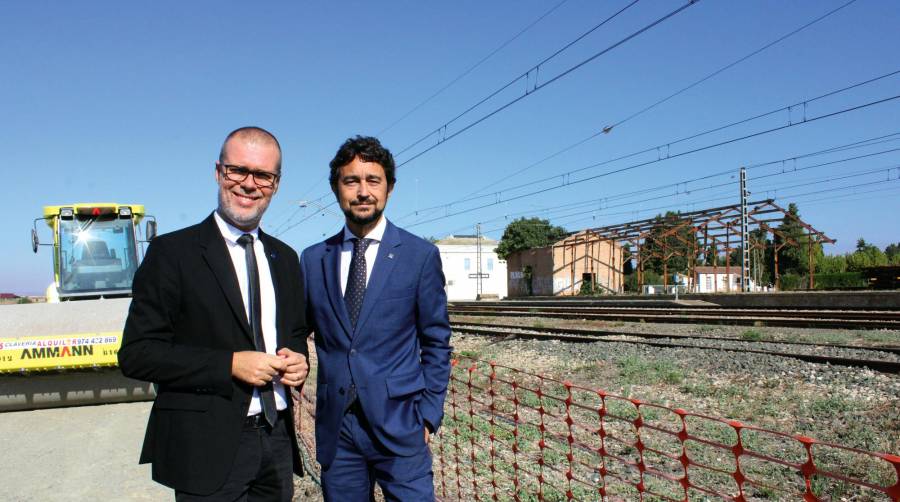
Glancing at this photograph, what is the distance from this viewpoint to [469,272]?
67562mm

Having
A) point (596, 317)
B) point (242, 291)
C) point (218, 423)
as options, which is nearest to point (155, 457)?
point (218, 423)

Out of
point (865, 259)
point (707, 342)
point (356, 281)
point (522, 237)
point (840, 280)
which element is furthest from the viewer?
point (522, 237)

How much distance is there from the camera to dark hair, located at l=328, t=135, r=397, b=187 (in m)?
2.90

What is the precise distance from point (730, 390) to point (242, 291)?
7967 mm

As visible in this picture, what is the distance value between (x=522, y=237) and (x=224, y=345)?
5974 cm

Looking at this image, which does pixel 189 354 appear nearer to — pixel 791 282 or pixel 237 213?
pixel 237 213

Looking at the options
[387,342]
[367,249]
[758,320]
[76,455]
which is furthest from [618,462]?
[758,320]

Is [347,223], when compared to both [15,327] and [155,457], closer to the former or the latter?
[155,457]

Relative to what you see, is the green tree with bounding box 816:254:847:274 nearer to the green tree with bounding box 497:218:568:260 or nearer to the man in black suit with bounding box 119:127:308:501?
the green tree with bounding box 497:218:568:260

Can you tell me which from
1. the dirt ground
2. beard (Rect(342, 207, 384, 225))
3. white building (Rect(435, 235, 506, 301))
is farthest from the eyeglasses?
white building (Rect(435, 235, 506, 301))

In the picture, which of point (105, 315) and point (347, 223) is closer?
point (347, 223)

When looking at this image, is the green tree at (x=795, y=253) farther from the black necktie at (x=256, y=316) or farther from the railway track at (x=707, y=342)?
the black necktie at (x=256, y=316)

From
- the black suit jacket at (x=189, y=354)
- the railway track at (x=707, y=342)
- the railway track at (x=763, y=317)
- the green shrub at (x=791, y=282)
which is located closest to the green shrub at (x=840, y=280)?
the green shrub at (x=791, y=282)

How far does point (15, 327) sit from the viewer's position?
333 inches
